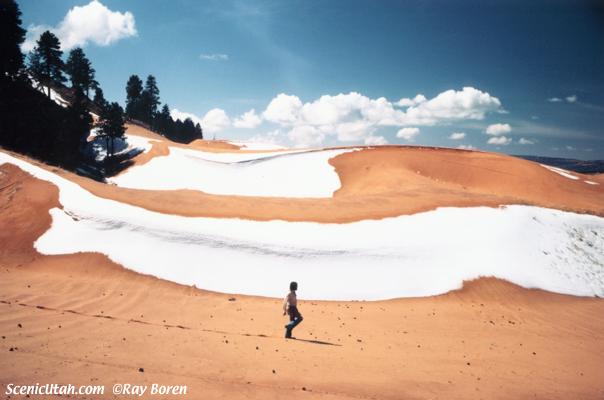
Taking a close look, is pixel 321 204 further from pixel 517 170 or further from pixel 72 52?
pixel 72 52

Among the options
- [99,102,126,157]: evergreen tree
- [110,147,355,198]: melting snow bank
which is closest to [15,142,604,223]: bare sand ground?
[110,147,355,198]: melting snow bank

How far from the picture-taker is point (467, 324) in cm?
1119

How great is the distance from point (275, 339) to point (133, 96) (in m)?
102

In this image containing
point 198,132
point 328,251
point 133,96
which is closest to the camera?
point 328,251

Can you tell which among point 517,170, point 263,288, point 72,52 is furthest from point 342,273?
point 72,52

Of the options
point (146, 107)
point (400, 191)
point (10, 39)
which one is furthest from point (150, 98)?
point (400, 191)

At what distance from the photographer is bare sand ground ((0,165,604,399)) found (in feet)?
20.0

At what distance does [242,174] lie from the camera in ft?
120

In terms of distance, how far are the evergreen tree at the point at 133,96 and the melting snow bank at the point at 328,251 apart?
8824 centimetres

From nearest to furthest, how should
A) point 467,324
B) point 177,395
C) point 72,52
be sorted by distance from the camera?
point 177,395
point 467,324
point 72,52

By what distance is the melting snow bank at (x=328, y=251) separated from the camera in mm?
13539

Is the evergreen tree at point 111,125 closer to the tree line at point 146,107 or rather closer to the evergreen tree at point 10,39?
the evergreen tree at point 10,39

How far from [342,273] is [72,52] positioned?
3482 inches

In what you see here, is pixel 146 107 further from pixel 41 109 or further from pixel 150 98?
pixel 41 109
